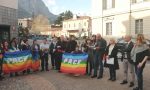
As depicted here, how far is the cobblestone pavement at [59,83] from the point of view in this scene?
41.1 feet

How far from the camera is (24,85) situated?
13.1 m

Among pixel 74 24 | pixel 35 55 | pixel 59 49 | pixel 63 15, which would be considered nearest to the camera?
pixel 35 55

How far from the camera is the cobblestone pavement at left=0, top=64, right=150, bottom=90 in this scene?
12.5 metres

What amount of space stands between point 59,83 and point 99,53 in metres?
2.71

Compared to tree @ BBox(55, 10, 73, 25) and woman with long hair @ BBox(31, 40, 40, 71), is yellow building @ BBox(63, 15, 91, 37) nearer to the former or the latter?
tree @ BBox(55, 10, 73, 25)

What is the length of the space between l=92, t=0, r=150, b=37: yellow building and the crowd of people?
24.0 metres

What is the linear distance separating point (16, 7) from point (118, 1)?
1982 centimetres

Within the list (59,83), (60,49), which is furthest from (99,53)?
(60,49)

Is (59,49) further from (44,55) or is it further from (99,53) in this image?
(99,53)

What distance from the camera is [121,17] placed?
148 ft

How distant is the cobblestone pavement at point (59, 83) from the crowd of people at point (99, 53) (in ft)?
1.74

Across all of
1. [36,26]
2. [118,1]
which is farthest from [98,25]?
[36,26]

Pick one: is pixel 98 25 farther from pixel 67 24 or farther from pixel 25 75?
pixel 67 24

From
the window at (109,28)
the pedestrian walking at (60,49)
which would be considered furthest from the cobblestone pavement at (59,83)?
the window at (109,28)
